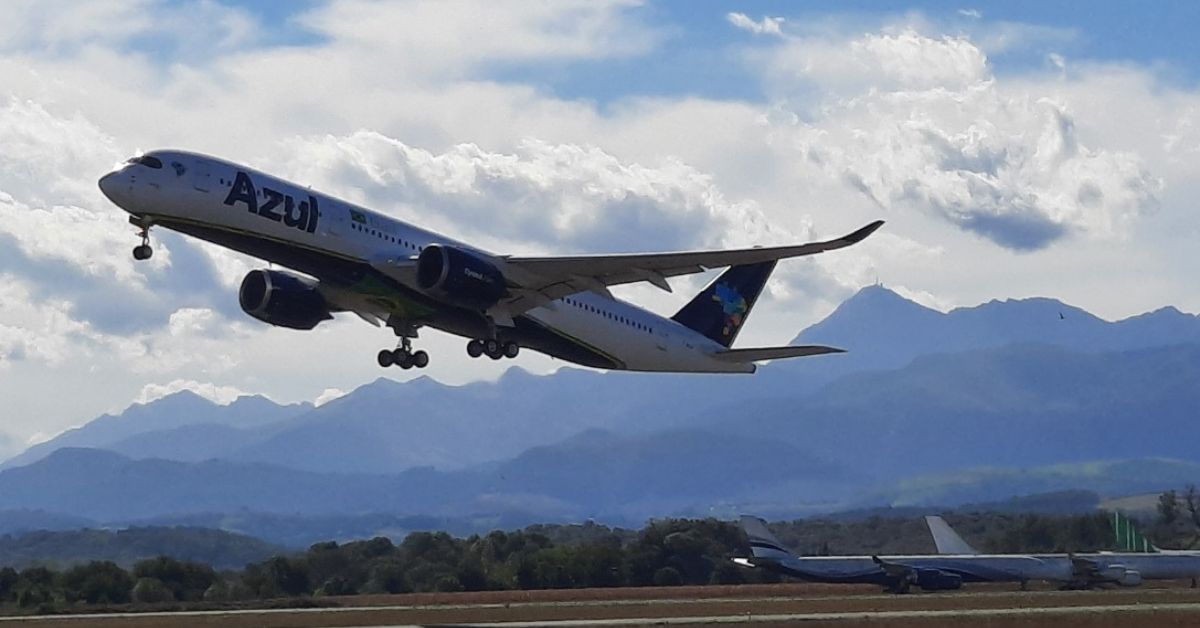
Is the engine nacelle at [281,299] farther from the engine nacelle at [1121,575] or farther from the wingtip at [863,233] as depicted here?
the engine nacelle at [1121,575]

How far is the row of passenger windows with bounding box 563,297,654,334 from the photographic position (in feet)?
153

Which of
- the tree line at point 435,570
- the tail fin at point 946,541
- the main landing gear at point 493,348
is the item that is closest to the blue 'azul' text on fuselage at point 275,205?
the main landing gear at point 493,348

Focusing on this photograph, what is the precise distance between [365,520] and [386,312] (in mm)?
121228

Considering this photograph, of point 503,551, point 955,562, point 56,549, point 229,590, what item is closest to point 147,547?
point 56,549

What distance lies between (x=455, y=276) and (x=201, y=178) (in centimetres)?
670

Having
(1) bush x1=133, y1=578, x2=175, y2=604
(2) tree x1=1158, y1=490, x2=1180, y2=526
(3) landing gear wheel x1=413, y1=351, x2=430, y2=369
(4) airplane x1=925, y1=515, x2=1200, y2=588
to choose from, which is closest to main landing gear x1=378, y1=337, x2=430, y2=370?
(3) landing gear wheel x1=413, y1=351, x2=430, y2=369

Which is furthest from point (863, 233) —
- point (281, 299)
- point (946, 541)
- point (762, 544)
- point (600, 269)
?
point (946, 541)

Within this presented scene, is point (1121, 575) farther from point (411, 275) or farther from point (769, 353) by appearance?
point (411, 275)

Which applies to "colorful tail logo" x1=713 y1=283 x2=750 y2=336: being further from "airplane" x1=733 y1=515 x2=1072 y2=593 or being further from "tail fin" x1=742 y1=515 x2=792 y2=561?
"airplane" x1=733 y1=515 x2=1072 y2=593

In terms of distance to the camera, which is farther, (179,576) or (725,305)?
(179,576)

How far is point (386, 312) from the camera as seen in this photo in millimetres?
46156

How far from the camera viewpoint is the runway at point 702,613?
1443 inches

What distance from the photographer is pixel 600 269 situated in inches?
1695

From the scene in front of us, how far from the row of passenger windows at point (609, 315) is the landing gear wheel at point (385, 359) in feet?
17.9
